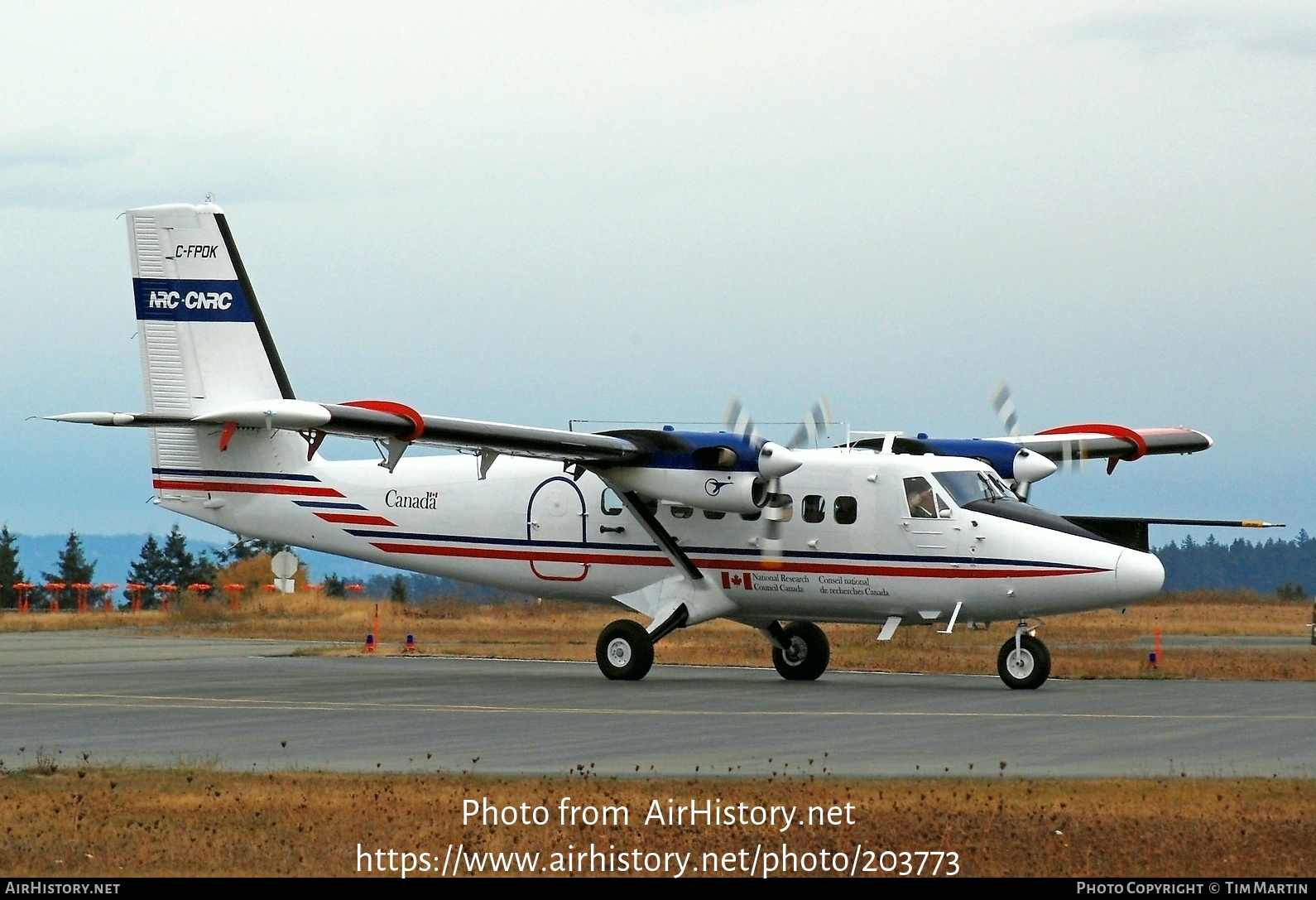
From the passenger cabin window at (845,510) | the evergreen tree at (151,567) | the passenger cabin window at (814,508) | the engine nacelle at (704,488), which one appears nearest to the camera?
the engine nacelle at (704,488)

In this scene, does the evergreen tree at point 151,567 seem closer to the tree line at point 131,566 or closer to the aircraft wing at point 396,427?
the tree line at point 131,566

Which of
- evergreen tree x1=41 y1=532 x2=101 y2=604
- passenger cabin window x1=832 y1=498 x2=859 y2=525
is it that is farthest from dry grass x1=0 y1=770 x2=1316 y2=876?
evergreen tree x1=41 y1=532 x2=101 y2=604

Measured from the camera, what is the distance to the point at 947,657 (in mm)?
31828

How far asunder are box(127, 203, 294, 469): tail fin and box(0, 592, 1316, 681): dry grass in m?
8.62

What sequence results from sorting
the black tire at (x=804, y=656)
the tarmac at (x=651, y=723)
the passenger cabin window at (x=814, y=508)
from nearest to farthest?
1. the tarmac at (x=651, y=723)
2. the passenger cabin window at (x=814, y=508)
3. the black tire at (x=804, y=656)

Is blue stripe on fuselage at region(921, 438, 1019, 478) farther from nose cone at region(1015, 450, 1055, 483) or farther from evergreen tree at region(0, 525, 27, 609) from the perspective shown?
evergreen tree at region(0, 525, 27, 609)

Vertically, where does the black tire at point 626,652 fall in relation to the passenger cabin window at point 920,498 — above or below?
below

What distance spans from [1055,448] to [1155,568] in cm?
650

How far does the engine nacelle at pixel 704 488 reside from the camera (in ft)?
80.1

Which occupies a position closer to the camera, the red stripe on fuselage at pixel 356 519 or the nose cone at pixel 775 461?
the nose cone at pixel 775 461

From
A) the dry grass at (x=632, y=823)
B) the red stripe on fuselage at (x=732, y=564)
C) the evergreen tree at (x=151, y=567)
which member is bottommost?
the dry grass at (x=632, y=823)

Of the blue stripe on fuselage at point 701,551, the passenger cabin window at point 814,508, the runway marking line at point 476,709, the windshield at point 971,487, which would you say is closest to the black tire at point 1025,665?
the blue stripe on fuselage at point 701,551

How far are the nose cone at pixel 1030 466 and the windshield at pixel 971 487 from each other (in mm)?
2824

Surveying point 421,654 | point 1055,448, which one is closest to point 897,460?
point 1055,448
